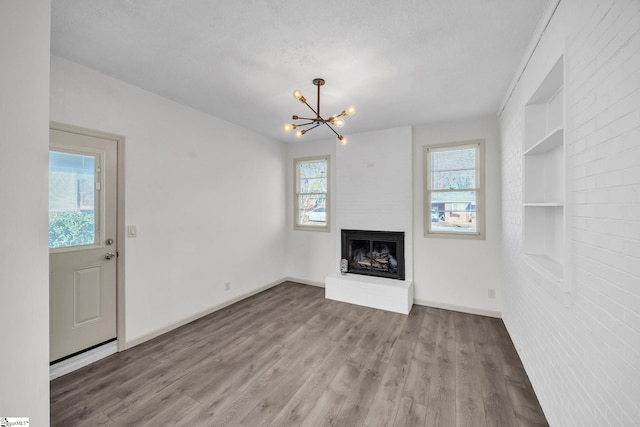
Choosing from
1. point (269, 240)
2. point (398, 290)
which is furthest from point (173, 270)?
point (398, 290)

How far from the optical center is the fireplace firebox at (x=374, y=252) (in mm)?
4102

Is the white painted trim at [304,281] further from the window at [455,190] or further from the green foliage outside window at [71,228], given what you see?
the green foliage outside window at [71,228]

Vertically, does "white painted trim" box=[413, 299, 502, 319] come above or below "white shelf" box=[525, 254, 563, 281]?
below

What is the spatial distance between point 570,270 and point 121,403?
312cm

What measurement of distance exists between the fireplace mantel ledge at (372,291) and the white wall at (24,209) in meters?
3.30

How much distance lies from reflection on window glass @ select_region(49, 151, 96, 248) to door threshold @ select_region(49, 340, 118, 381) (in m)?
1.03

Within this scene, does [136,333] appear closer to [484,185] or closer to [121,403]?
[121,403]

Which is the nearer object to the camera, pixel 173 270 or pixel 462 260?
pixel 173 270

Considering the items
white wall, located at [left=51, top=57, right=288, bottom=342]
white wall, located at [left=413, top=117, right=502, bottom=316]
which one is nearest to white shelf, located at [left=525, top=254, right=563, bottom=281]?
white wall, located at [left=413, top=117, right=502, bottom=316]

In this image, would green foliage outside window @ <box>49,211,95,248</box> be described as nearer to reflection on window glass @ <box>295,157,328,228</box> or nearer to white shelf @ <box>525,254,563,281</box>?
reflection on window glass @ <box>295,157,328,228</box>

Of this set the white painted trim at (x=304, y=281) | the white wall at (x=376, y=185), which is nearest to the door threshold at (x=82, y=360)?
the white painted trim at (x=304, y=281)

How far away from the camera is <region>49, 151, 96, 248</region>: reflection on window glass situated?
2273 mm

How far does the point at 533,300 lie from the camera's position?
212 cm

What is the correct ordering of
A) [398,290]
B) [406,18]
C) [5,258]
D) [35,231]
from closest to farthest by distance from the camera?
1. [5,258]
2. [35,231]
3. [406,18]
4. [398,290]
